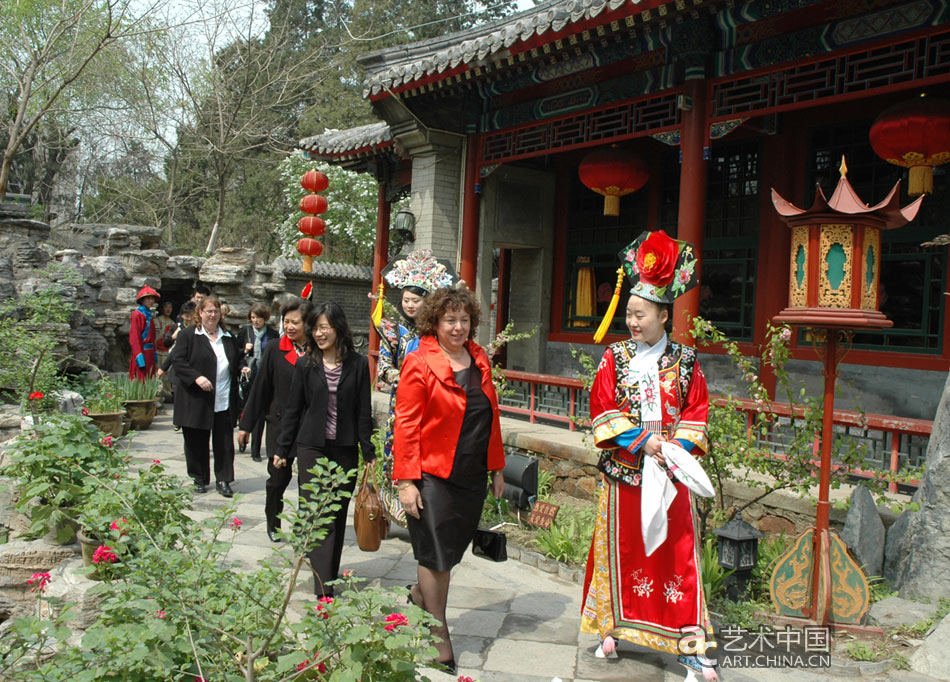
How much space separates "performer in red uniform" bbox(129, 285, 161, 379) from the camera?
9.12 m

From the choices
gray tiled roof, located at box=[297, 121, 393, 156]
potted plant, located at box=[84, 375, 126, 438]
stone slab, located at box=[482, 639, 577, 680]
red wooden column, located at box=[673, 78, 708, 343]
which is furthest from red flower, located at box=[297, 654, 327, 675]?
gray tiled roof, located at box=[297, 121, 393, 156]

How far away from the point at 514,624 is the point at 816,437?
234cm

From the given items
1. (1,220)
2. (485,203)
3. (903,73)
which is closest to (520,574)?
(903,73)

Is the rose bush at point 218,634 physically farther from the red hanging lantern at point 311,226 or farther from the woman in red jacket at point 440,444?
the red hanging lantern at point 311,226

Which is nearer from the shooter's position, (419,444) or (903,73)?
(419,444)

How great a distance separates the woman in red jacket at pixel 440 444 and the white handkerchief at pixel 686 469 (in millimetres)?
763

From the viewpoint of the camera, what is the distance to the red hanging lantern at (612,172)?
7.85 m

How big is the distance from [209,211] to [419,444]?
81.1 ft

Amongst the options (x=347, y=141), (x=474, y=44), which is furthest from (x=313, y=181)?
(x=474, y=44)

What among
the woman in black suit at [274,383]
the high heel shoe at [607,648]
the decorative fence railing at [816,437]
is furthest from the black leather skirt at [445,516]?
the woman in black suit at [274,383]

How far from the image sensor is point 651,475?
3217 mm

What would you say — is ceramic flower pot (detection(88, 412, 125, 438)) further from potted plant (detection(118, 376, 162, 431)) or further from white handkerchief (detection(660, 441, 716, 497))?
white handkerchief (detection(660, 441, 716, 497))

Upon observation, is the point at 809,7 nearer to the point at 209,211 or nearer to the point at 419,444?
the point at 419,444

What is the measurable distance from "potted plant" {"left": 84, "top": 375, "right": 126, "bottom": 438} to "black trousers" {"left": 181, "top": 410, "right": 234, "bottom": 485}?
72.1 inches
